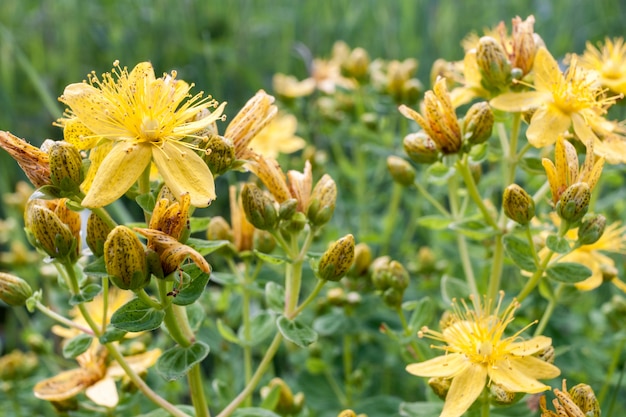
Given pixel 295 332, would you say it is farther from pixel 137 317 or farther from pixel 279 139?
pixel 279 139

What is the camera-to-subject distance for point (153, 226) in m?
1.03

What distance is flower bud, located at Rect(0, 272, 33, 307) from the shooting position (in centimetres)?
123

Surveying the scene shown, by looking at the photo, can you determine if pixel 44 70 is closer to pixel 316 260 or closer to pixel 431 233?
pixel 431 233

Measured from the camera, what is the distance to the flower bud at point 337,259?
3.87ft

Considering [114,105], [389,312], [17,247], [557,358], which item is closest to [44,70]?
[17,247]

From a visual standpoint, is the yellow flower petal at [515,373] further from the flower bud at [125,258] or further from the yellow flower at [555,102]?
the flower bud at [125,258]

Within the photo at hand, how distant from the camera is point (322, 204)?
1.26 m

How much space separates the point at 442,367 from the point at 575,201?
34 centimetres

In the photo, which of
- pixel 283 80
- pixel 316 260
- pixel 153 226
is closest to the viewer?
pixel 153 226

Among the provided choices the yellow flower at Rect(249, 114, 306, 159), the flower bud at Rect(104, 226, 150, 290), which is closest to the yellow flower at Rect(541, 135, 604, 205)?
the flower bud at Rect(104, 226, 150, 290)

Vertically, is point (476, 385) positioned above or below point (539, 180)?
below

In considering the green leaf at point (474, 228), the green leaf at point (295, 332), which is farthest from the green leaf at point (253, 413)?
the green leaf at point (474, 228)

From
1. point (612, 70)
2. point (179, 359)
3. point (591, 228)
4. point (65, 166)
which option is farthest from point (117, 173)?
point (612, 70)

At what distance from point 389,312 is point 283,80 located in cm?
92
